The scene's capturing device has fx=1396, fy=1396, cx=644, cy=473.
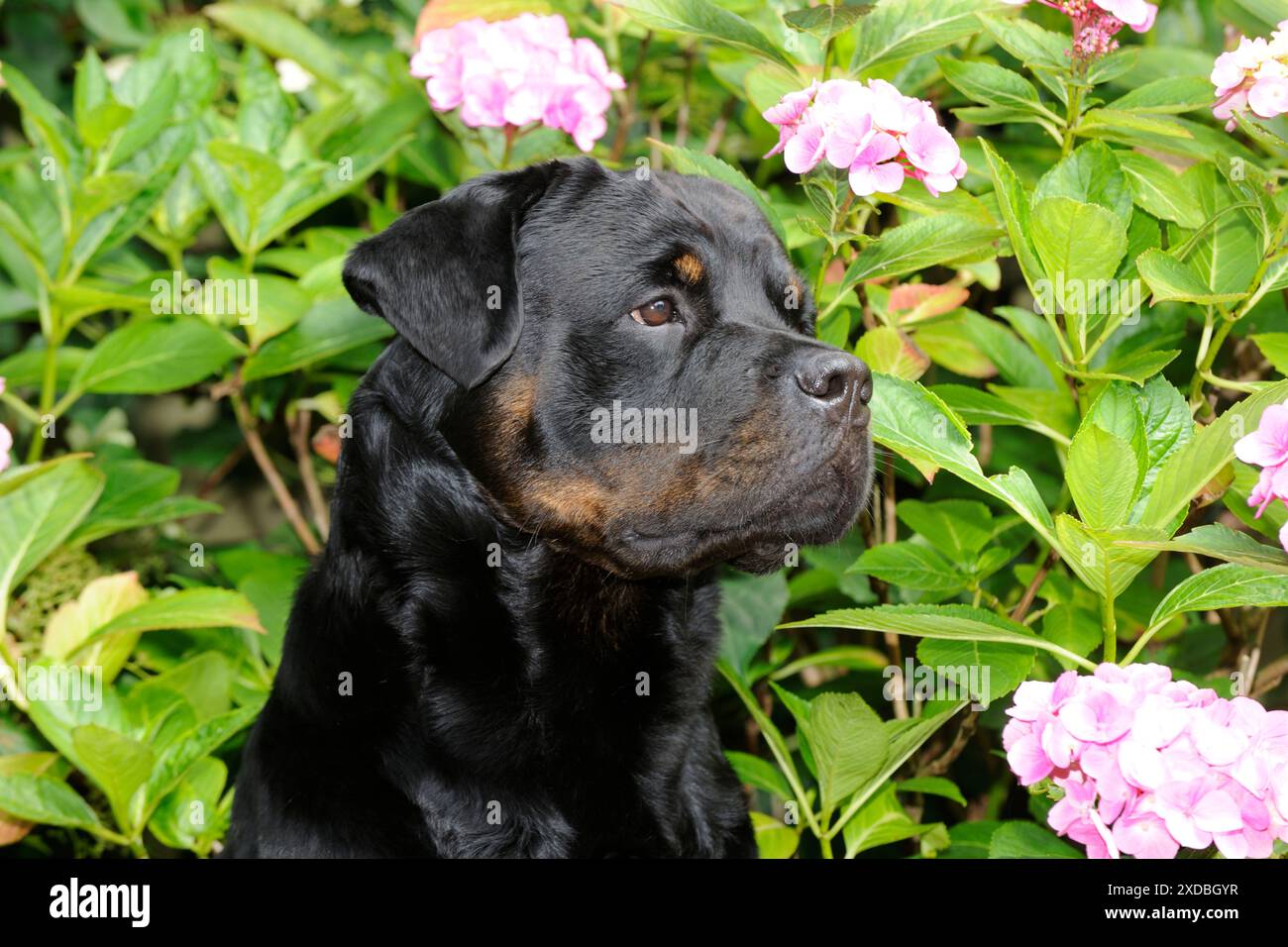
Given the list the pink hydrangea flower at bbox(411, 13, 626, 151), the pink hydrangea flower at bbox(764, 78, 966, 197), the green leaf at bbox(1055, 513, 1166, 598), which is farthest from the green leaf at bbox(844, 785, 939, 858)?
the pink hydrangea flower at bbox(411, 13, 626, 151)

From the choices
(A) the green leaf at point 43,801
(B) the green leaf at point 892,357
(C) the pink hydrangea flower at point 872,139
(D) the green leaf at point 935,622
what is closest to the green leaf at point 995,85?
(C) the pink hydrangea flower at point 872,139

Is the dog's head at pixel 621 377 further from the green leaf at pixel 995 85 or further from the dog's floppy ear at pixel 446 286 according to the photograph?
the green leaf at pixel 995 85

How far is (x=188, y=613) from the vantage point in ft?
9.21

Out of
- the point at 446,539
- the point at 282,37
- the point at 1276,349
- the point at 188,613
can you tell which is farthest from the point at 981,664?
the point at 282,37

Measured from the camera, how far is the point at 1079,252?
7.29 feet

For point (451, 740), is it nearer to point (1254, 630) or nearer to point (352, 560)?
→ point (352, 560)

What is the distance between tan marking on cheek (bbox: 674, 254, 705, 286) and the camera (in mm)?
2516

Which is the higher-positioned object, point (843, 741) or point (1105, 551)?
point (1105, 551)

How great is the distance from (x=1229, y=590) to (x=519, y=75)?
5.89 ft

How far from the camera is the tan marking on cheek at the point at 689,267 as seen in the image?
8.25ft

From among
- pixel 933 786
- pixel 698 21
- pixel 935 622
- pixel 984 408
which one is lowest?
pixel 933 786

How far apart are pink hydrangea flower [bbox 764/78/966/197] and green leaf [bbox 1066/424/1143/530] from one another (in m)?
0.54

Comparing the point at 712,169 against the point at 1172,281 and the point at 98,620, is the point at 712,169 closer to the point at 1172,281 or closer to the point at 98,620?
the point at 1172,281
